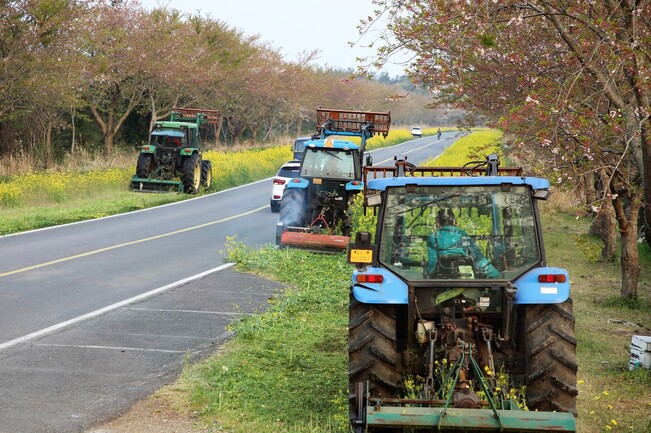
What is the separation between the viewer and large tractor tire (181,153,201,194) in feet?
106

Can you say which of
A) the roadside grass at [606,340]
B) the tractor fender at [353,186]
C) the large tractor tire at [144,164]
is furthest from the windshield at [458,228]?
the large tractor tire at [144,164]

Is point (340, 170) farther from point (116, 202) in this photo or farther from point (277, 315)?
point (116, 202)

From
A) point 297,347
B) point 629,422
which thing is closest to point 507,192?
point 629,422

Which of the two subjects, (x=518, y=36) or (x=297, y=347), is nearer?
(x=297, y=347)

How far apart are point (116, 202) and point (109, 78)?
37.9ft

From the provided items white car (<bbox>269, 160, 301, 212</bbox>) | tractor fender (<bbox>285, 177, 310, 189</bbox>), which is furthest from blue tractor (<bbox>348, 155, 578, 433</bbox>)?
white car (<bbox>269, 160, 301, 212</bbox>)

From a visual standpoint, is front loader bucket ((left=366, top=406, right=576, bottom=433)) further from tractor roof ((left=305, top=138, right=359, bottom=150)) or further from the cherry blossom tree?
tractor roof ((left=305, top=138, right=359, bottom=150))

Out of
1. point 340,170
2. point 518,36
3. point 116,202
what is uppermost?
point 518,36

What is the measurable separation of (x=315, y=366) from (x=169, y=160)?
939 inches

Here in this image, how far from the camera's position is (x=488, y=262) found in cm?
747

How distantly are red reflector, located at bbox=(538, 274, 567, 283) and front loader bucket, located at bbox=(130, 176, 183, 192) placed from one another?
26.2 metres

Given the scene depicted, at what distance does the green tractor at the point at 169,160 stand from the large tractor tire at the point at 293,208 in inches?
508

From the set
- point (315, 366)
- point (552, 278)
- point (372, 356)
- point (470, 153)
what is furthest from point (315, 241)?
point (552, 278)

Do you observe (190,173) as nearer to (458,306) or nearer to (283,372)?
(283,372)
